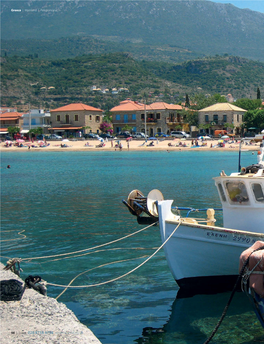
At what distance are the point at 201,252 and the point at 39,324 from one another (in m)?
4.85

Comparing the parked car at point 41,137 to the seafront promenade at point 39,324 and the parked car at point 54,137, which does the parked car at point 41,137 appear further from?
the seafront promenade at point 39,324

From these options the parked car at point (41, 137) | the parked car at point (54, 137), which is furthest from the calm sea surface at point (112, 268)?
the parked car at point (41, 137)

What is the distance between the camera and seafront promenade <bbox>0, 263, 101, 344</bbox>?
25.1 feet

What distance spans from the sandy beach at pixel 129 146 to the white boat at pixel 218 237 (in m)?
63.7

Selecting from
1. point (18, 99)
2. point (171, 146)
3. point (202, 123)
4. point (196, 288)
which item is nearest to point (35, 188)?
point (196, 288)

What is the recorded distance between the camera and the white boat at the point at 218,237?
1136 centimetres

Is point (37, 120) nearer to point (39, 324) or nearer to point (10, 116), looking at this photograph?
point (10, 116)

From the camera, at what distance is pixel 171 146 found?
266 feet

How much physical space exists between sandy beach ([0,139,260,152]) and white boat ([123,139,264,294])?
63.7 metres

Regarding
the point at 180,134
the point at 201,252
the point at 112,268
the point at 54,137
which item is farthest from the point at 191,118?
the point at 201,252

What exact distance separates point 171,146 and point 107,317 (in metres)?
71.4

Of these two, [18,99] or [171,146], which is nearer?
[171,146]

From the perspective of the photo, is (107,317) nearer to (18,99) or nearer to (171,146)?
(171,146)

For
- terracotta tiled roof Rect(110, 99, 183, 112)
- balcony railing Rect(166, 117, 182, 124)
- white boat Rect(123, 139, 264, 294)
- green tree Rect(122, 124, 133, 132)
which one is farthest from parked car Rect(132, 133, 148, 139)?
white boat Rect(123, 139, 264, 294)
